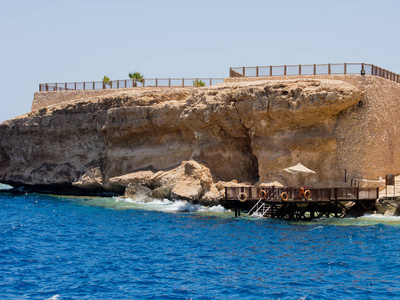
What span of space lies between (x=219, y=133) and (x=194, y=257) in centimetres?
2021

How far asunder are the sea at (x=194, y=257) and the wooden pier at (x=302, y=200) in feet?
3.38

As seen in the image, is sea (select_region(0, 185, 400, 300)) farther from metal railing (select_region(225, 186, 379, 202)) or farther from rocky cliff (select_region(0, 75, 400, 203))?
rocky cliff (select_region(0, 75, 400, 203))

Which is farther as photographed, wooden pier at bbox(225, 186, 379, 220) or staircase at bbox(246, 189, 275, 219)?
staircase at bbox(246, 189, 275, 219)

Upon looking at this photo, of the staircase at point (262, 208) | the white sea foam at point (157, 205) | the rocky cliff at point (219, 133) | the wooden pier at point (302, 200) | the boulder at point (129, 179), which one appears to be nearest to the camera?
the wooden pier at point (302, 200)

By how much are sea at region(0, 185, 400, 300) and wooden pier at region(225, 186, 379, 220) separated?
1029 mm

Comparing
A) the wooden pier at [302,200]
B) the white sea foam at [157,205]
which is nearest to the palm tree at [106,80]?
the white sea foam at [157,205]

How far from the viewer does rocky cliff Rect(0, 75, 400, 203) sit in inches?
1494

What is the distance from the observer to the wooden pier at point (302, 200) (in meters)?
32.2

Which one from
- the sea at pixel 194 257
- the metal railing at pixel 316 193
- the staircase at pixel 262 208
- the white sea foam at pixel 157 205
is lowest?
the sea at pixel 194 257

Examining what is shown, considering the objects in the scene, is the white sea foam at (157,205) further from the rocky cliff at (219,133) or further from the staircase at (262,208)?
the staircase at (262,208)

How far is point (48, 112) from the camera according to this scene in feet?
166

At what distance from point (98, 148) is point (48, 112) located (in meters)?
6.18

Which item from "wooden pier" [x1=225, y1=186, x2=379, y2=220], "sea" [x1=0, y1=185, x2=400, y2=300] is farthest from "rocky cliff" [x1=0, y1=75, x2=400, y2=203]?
"sea" [x1=0, y1=185, x2=400, y2=300]

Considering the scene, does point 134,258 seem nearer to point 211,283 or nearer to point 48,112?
point 211,283
